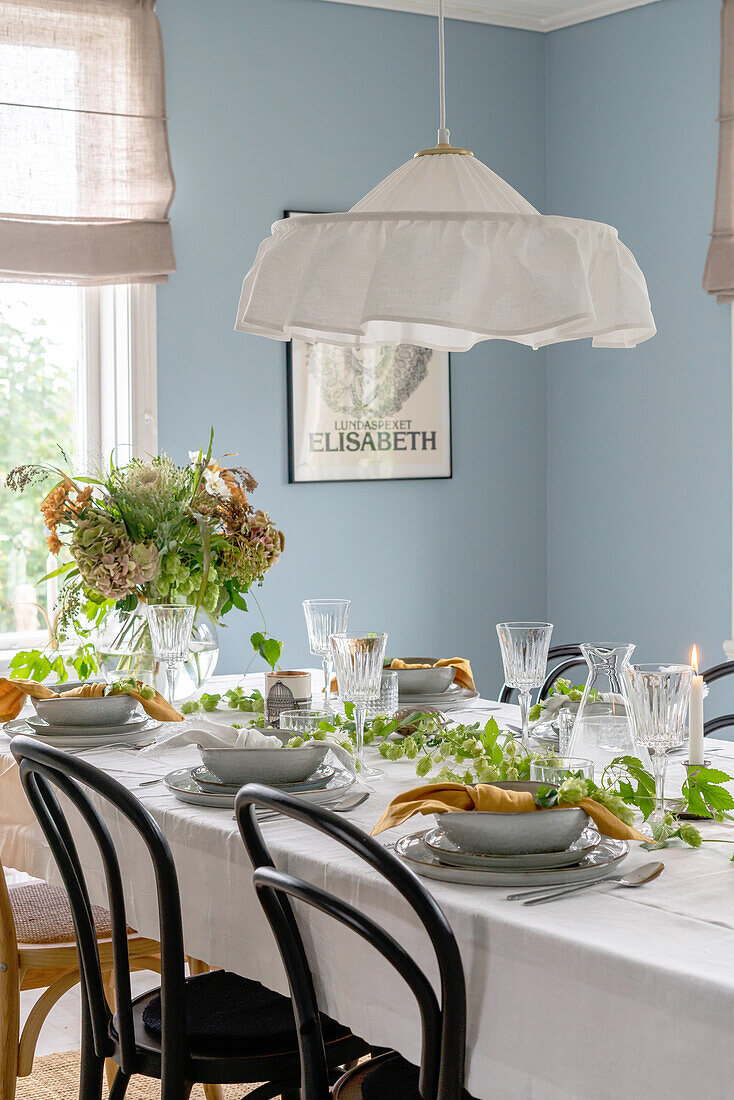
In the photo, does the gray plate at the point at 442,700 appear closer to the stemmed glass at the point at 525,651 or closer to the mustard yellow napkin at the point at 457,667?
the mustard yellow napkin at the point at 457,667

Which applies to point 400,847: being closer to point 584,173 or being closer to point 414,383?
point 414,383

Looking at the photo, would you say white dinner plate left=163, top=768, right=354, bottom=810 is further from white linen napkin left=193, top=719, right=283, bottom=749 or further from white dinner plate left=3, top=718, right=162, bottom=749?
white dinner plate left=3, top=718, right=162, bottom=749

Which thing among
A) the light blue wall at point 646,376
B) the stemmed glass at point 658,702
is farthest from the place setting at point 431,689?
the light blue wall at point 646,376

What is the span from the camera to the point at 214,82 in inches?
149

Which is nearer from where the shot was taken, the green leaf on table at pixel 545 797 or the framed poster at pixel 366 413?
the green leaf on table at pixel 545 797

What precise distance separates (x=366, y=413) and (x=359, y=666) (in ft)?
7.32

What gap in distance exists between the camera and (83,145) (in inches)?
140

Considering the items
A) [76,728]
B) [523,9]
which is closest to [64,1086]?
[76,728]

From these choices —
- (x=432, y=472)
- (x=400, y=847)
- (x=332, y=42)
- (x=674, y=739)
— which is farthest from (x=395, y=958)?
(x=332, y=42)

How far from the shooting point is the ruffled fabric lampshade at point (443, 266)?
72.8 inches

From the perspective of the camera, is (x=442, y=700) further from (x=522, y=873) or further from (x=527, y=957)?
(x=527, y=957)

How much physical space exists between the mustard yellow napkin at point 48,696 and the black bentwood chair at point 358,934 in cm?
87

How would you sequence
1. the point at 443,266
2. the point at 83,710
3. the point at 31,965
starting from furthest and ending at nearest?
the point at 83,710 < the point at 31,965 < the point at 443,266

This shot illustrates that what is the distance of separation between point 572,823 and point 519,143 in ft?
11.1
